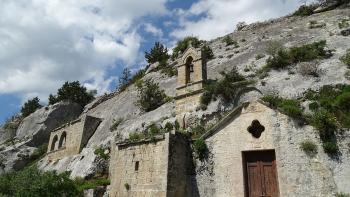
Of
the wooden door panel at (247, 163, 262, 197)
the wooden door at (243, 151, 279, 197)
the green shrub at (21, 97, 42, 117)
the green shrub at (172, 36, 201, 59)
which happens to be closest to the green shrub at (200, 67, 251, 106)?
the wooden door at (243, 151, 279, 197)

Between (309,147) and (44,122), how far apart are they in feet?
103

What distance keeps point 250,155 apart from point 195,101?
23.0 feet

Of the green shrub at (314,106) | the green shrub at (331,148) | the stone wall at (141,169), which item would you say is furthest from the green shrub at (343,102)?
the stone wall at (141,169)

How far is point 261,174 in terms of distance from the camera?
1476 cm

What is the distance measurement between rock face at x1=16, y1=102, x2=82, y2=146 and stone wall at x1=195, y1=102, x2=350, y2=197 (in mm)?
24590

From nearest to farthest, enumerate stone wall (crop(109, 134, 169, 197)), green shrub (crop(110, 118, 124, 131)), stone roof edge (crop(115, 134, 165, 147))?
stone wall (crop(109, 134, 169, 197)) < stone roof edge (crop(115, 134, 165, 147)) < green shrub (crop(110, 118, 124, 131))

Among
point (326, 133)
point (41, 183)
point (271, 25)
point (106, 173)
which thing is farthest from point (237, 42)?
point (41, 183)

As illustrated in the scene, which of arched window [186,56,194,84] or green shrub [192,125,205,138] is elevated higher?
arched window [186,56,194,84]

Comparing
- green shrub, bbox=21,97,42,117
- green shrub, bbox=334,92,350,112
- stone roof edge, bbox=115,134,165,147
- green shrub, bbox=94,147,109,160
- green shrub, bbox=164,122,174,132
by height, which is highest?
green shrub, bbox=21,97,42,117

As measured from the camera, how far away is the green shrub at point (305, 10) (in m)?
31.8

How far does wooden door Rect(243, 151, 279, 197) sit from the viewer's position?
14.4 m

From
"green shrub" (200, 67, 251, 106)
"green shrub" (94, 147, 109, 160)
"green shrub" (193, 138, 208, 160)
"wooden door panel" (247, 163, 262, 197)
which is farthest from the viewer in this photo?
"green shrub" (94, 147, 109, 160)

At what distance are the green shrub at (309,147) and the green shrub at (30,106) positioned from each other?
3945 centimetres

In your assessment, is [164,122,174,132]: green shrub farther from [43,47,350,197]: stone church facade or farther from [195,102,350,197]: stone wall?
[195,102,350,197]: stone wall
